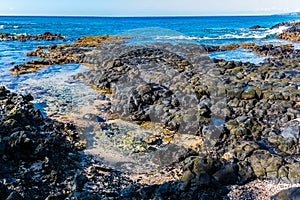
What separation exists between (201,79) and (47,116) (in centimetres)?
869

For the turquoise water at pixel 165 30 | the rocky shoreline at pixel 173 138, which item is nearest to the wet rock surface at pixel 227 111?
the rocky shoreline at pixel 173 138

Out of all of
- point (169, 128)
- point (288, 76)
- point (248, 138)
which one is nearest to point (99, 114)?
point (169, 128)

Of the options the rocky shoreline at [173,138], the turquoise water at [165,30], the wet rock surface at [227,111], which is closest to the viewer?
the rocky shoreline at [173,138]

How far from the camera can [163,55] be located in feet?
89.2

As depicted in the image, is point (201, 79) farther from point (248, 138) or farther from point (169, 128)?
point (248, 138)

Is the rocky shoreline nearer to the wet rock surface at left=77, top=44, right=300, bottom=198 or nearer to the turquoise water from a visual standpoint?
the wet rock surface at left=77, top=44, right=300, bottom=198

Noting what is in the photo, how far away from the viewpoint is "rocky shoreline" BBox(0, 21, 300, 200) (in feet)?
27.8

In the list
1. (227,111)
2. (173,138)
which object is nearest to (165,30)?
(227,111)

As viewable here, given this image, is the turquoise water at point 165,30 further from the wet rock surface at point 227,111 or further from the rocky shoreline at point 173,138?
the rocky shoreline at point 173,138

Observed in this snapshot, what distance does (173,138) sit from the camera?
476 inches

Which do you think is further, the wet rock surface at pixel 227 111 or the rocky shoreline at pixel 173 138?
the wet rock surface at pixel 227 111

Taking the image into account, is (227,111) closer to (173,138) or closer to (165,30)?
(173,138)

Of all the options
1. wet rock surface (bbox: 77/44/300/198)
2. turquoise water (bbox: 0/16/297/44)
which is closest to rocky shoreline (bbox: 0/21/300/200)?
wet rock surface (bbox: 77/44/300/198)

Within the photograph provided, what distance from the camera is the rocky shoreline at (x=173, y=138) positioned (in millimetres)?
8484
